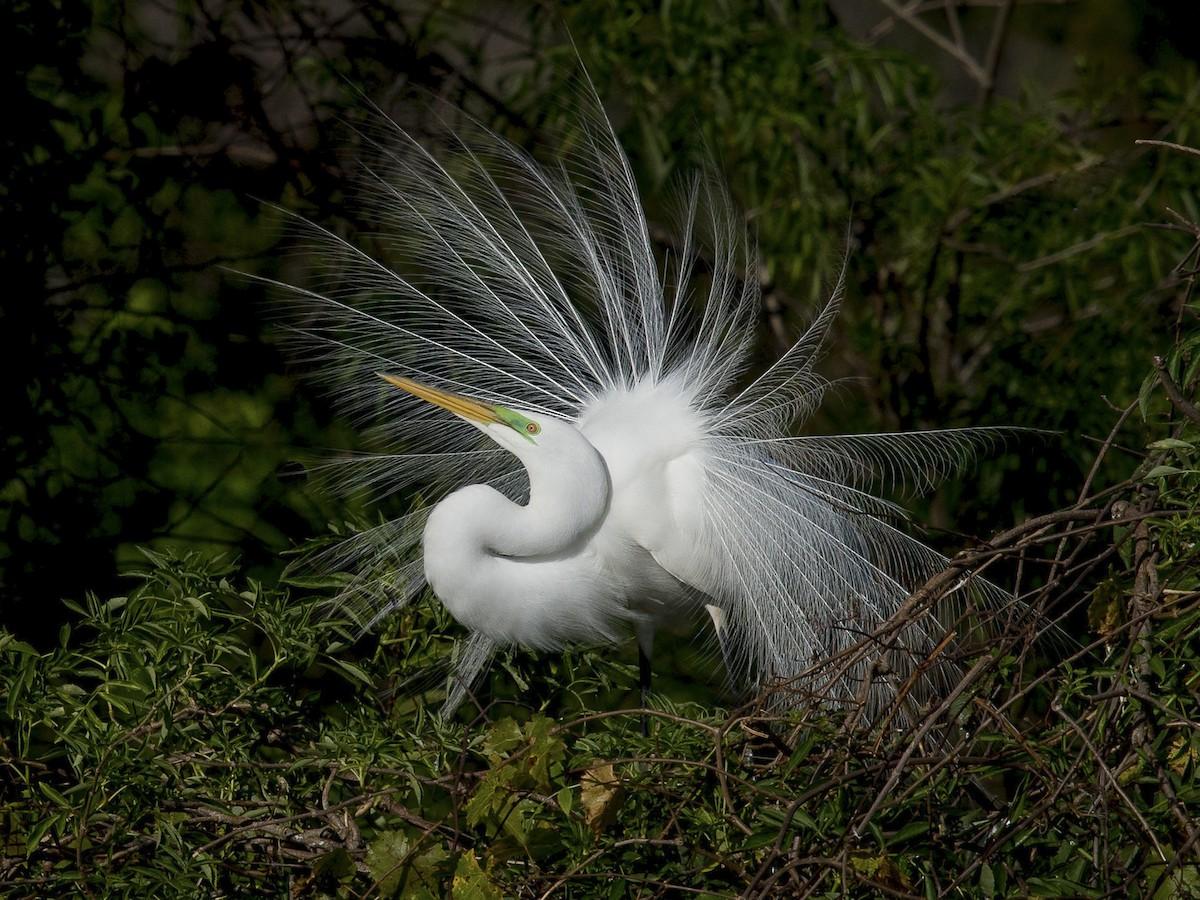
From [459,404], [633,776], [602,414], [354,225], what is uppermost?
[354,225]

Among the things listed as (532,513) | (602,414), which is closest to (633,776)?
(532,513)

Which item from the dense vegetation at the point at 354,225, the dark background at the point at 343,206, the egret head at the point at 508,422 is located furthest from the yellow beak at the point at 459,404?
the dark background at the point at 343,206

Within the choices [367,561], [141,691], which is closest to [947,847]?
[141,691]

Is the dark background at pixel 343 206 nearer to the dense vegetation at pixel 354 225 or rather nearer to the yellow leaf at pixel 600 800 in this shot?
the dense vegetation at pixel 354 225

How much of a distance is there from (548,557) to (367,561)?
0.31 meters

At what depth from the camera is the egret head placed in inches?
81.7

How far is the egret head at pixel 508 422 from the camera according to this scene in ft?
6.81

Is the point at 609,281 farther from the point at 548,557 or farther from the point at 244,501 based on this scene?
the point at 244,501

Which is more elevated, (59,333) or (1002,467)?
(59,333)

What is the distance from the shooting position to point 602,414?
8.39 ft

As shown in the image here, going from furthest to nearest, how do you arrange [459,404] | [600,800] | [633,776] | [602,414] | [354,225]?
[354,225]
[602,414]
[459,404]
[633,776]
[600,800]

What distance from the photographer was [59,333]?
2855mm

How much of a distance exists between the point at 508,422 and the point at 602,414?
0.48 metres

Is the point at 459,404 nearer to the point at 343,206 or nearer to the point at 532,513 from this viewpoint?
the point at 532,513
